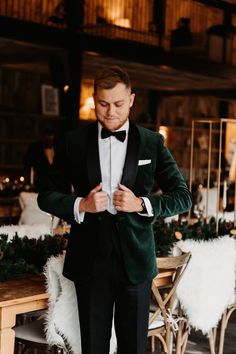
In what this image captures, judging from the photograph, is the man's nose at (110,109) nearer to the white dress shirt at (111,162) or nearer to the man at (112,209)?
the man at (112,209)

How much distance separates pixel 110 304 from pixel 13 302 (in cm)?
54

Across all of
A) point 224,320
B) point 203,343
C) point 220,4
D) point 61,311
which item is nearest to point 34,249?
point 61,311

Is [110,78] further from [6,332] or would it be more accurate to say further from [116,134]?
[6,332]

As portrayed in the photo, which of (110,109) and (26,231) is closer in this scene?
(110,109)

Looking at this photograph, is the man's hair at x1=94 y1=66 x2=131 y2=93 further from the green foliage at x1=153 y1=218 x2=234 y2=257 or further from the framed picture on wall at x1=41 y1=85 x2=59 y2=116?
A: the framed picture on wall at x1=41 y1=85 x2=59 y2=116

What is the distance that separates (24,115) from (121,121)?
970 cm

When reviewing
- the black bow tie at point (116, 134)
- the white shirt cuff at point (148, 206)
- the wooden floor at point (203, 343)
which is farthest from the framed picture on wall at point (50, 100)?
the white shirt cuff at point (148, 206)

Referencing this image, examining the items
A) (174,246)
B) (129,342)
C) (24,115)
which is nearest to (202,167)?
(24,115)

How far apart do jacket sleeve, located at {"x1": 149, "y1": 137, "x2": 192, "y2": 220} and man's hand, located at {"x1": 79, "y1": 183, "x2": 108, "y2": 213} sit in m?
0.25

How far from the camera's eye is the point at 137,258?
8.43ft

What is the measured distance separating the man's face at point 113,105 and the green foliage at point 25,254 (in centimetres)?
112

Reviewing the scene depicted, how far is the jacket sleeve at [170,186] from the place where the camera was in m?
2.62

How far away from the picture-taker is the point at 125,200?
246 centimetres

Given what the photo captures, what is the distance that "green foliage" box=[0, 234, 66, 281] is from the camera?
3.35m
